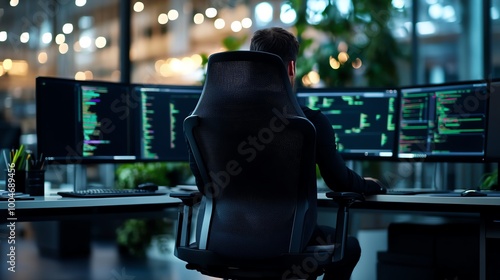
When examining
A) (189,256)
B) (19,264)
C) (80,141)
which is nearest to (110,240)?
(19,264)

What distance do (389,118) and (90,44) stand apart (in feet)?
7.56

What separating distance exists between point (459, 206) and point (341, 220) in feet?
2.09

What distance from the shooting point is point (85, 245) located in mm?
4781

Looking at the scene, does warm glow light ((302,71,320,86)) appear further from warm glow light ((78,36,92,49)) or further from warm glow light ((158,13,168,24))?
warm glow light ((78,36,92,49))

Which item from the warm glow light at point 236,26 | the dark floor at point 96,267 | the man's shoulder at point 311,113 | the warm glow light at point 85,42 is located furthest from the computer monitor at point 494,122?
the warm glow light at point 236,26

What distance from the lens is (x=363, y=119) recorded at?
135 inches

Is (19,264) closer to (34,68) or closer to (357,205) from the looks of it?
(34,68)

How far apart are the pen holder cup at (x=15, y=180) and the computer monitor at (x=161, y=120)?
630 millimetres

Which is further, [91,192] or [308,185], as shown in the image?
[91,192]

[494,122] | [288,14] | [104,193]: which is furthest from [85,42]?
[494,122]

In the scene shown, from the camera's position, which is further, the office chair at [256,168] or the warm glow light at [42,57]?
the warm glow light at [42,57]

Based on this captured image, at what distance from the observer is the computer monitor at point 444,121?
10.3 feet

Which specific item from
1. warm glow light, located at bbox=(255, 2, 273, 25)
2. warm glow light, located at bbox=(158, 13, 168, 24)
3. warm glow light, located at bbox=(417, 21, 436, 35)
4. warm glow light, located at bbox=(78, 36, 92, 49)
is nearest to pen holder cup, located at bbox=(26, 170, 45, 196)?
warm glow light, located at bbox=(78, 36, 92, 49)

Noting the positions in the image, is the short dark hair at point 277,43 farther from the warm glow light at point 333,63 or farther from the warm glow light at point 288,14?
the warm glow light at point 333,63
